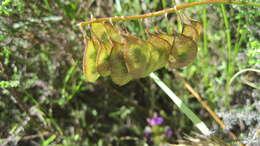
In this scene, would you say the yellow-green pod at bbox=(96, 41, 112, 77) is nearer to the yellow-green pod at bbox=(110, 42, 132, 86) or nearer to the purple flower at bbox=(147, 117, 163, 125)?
the yellow-green pod at bbox=(110, 42, 132, 86)

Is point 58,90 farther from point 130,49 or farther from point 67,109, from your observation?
point 130,49

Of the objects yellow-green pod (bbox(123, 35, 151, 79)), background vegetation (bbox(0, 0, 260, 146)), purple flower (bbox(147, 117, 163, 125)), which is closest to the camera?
yellow-green pod (bbox(123, 35, 151, 79))

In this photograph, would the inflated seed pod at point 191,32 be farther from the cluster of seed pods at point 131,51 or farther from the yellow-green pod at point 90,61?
the yellow-green pod at point 90,61

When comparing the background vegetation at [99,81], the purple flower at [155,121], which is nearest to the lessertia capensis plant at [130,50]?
the background vegetation at [99,81]

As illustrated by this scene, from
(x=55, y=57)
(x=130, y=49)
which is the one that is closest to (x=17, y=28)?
(x=55, y=57)

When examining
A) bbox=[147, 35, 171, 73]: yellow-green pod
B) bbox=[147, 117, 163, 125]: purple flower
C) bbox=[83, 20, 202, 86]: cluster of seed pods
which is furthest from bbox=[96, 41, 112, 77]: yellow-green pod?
bbox=[147, 117, 163, 125]: purple flower

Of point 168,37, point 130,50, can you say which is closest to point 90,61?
point 130,50
